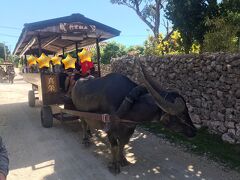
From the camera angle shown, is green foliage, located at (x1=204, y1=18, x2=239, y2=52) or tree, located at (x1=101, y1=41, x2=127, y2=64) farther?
tree, located at (x1=101, y1=41, x2=127, y2=64)

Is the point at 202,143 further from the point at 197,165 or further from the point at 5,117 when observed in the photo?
the point at 5,117

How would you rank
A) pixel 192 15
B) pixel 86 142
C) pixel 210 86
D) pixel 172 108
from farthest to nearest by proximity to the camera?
pixel 192 15 < pixel 210 86 < pixel 86 142 < pixel 172 108

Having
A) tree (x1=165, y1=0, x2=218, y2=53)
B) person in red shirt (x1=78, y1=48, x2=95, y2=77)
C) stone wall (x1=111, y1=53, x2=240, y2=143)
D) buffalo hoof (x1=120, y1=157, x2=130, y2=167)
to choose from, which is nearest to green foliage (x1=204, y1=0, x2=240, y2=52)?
tree (x1=165, y1=0, x2=218, y2=53)

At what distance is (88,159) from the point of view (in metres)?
6.04

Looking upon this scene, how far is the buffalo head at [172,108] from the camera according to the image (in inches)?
180

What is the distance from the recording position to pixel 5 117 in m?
10.9

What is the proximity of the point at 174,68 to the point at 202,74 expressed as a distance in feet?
3.94

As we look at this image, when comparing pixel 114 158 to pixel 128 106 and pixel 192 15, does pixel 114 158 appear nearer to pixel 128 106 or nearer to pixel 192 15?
pixel 128 106

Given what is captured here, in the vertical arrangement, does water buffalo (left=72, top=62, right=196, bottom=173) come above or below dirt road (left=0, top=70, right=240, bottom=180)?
above

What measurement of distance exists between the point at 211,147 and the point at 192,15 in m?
4.38

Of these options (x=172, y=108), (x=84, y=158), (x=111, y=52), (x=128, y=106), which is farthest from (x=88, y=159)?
(x=111, y=52)

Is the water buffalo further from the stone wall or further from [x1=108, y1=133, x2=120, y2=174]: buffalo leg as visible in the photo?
the stone wall

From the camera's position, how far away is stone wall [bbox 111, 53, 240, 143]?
6473mm

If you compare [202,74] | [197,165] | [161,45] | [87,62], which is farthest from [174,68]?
[161,45]
